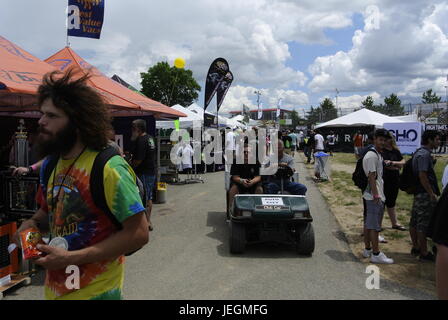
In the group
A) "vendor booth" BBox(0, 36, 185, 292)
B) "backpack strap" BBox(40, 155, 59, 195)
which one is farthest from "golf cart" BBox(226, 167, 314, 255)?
"backpack strap" BBox(40, 155, 59, 195)

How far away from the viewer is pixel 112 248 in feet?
5.34

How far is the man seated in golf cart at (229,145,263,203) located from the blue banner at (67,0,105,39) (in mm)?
5041

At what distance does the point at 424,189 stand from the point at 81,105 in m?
5.20

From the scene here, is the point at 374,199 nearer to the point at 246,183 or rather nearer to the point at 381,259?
the point at 381,259

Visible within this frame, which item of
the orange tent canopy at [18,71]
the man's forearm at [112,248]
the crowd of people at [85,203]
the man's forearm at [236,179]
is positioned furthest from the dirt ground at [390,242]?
the orange tent canopy at [18,71]

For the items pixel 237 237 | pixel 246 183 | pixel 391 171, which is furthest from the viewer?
pixel 246 183

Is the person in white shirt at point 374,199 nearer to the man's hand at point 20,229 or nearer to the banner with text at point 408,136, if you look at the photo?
the man's hand at point 20,229

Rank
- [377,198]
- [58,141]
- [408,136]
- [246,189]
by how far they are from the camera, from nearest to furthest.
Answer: [58,141] < [377,198] < [246,189] < [408,136]

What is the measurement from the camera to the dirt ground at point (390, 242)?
4.69 meters

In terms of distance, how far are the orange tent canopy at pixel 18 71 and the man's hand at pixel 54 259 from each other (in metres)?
3.65

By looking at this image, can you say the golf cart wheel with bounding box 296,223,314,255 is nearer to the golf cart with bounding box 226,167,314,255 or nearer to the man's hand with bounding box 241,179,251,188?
the golf cart with bounding box 226,167,314,255

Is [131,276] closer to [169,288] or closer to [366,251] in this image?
[169,288]

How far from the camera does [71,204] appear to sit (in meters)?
1.69

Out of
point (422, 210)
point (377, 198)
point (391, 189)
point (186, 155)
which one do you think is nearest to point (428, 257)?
point (422, 210)
